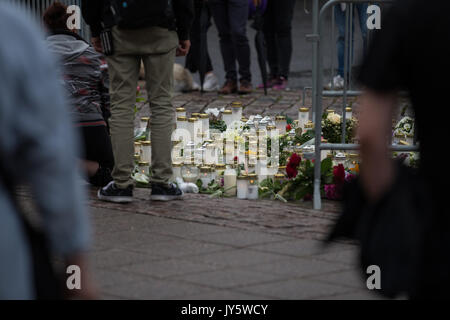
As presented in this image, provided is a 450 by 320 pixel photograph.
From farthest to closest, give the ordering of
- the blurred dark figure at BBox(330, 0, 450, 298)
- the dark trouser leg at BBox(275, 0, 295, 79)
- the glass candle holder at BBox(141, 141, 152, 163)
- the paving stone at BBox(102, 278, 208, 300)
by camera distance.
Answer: the dark trouser leg at BBox(275, 0, 295, 79), the glass candle holder at BBox(141, 141, 152, 163), the paving stone at BBox(102, 278, 208, 300), the blurred dark figure at BBox(330, 0, 450, 298)

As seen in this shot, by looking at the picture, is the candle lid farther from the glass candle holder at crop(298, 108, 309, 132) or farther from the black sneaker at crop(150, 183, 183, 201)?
the glass candle holder at crop(298, 108, 309, 132)

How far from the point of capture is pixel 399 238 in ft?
8.73

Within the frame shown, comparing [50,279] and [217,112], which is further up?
[50,279]

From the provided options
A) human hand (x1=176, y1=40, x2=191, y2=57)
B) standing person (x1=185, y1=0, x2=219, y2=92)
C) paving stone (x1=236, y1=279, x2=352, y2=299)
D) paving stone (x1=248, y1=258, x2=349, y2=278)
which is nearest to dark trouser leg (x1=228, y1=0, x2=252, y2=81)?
standing person (x1=185, y1=0, x2=219, y2=92)

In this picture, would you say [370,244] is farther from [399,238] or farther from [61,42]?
[61,42]

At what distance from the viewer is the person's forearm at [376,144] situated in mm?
2695

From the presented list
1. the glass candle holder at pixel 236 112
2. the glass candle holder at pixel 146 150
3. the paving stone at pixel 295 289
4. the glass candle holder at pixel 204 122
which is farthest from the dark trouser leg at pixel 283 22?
the paving stone at pixel 295 289

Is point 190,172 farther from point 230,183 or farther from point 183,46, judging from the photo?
point 183,46

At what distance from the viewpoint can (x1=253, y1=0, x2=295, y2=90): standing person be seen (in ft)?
40.5

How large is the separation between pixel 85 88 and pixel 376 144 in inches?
183

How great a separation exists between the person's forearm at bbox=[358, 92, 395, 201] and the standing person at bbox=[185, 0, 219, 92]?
9.53 metres

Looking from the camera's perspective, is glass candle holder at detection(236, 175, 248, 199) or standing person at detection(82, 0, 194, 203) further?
glass candle holder at detection(236, 175, 248, 199)
